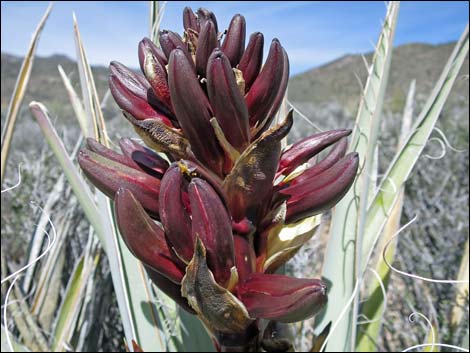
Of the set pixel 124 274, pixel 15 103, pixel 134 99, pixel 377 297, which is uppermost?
pixel 15 103

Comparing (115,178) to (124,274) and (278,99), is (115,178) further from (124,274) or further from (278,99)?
(124,274)

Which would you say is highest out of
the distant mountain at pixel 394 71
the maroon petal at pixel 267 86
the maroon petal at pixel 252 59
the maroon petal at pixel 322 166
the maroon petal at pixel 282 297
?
the distant mountain at pixel 394 71

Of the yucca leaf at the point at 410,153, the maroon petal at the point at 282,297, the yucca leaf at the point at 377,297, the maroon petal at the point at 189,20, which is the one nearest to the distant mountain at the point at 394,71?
the yucca leaf at the point at 377,297

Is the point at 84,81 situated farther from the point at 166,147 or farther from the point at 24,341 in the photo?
the point at 24,341

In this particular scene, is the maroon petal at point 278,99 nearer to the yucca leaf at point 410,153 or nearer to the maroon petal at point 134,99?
the maroon petal at point 134,99

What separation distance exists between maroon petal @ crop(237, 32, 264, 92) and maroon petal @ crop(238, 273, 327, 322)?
21cm

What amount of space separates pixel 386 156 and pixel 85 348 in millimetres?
2642

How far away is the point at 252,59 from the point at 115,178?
0.19 metres

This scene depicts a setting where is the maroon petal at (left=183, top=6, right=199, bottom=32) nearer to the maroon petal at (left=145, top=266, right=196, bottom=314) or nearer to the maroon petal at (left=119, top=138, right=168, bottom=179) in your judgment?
the maroon petal at (left=119, top=138, right=168, bottom=179)

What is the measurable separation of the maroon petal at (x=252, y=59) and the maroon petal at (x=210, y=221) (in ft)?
0.48

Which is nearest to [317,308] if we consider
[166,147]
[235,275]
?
[235,275]

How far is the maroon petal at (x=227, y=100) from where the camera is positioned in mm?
444

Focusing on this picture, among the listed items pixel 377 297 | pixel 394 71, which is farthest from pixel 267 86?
pixel 394 71

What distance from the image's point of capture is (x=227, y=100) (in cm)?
46
